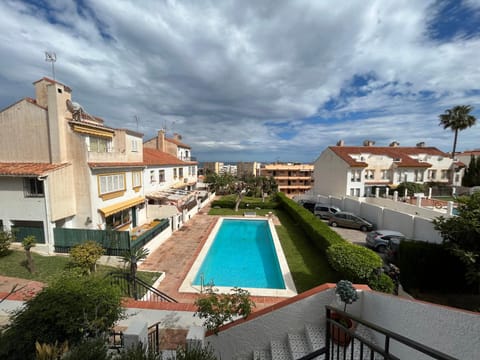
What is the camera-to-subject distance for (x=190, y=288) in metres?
13.4

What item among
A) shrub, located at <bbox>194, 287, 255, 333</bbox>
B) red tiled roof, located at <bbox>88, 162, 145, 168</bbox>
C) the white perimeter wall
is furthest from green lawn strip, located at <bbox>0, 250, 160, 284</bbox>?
the white perimeter wall

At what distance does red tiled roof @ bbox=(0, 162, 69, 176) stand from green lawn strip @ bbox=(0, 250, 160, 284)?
19.5 ft

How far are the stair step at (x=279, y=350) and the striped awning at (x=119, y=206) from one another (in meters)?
17.3

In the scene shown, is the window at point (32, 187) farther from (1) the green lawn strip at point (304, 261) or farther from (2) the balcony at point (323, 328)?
(1) the green lawn strip at point (304, 261)

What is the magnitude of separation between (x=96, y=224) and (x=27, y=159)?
753cm

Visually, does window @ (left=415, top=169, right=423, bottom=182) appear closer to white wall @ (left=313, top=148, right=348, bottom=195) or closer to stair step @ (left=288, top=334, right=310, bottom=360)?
white wall @ (left=313, top=148, right=348, bottom=195)

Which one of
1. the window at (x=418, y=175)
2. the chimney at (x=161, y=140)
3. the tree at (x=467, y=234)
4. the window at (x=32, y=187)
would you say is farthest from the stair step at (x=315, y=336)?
the window at (x=418, y=175)

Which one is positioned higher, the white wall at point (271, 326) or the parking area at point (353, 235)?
the white wall at point (271, 326)

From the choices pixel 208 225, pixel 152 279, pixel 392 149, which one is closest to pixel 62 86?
pixel 152 279

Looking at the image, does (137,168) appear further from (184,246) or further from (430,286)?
(430,286)

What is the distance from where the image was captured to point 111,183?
2008 centimetres

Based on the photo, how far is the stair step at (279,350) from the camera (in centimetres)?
700

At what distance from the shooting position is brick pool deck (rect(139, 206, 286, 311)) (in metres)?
12.4

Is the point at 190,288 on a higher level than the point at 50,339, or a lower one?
lower
